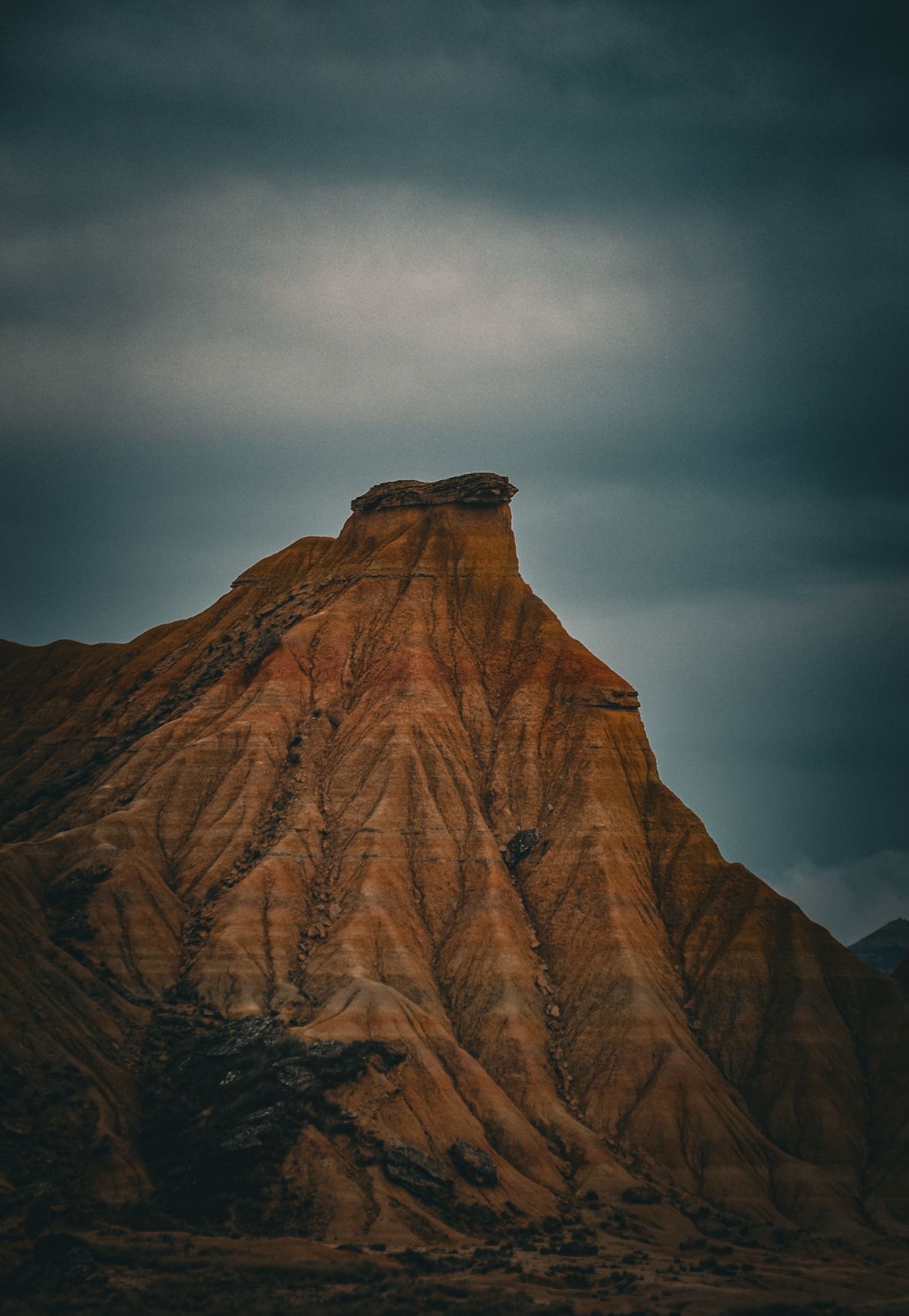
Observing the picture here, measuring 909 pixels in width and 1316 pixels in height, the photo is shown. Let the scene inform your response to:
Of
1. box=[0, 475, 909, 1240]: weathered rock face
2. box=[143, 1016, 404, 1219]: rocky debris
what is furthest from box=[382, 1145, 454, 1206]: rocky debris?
box=[143, 1016, 404, 1219]: rocky debris

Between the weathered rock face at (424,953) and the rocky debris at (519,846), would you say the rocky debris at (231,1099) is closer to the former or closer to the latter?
the weathered rock face at (424,953)

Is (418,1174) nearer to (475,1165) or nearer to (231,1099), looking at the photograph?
(475,1165)

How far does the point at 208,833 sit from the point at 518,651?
143ft

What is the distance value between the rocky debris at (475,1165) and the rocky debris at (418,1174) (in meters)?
1.61

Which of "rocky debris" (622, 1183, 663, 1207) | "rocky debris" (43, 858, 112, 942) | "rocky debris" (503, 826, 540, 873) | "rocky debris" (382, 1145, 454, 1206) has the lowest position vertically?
"rocky debris" (382, 1145, 454, 1206)

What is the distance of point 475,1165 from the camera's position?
12838cm

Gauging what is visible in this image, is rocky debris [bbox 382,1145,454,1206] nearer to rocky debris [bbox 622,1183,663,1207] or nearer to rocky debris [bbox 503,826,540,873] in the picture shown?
rocky debris [bbox 622,1183,663,1207]

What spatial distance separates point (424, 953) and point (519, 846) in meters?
17.4

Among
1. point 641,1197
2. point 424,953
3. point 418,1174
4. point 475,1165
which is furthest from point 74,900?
point 641,1197

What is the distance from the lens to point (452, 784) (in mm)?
168625

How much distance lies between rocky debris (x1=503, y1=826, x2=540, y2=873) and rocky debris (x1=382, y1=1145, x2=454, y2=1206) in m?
41.3

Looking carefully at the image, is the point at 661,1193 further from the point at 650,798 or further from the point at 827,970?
the point at 650,798

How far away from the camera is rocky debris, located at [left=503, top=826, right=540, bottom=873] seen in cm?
16488

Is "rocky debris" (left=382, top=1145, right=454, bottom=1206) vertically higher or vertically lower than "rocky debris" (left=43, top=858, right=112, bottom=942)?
lower
